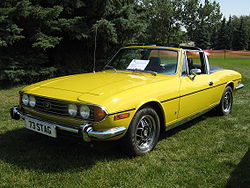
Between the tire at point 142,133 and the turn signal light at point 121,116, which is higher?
the turn signal light at point 121,116

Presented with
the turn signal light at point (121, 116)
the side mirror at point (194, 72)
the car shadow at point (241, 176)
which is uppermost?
the side mirror at point (194, 72)

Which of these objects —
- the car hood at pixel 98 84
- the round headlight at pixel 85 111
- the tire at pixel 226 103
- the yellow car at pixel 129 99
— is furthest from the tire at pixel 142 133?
the tire at pixel 226 103

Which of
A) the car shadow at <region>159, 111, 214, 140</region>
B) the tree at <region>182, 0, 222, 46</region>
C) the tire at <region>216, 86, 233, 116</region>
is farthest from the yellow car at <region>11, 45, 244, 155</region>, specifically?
the tree at <region>182, 0, 222, 46</region>

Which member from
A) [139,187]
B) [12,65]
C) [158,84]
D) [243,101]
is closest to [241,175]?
[139,187]

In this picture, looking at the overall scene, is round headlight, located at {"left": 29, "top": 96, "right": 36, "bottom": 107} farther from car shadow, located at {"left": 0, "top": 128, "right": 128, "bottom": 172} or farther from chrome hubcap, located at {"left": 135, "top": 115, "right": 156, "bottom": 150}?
chrome hubcap, located at {"left": 135, "top": 115, "right": 156, "bottom": 150}

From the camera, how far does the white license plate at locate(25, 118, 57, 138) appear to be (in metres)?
3.15

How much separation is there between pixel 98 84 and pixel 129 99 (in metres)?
0.58

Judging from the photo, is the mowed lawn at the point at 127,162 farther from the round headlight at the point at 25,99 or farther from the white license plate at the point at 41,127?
the round headlight at the point at 25,99

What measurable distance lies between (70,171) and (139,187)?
867mm

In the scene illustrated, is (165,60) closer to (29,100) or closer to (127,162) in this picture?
(127,162)

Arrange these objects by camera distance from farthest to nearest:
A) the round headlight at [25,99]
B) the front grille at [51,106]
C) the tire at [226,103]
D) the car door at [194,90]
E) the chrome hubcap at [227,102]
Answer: the chrome hubcap at [227,102] < the tire at [226,103] < the car door at [194,90] < the round headlight at [25,99] < the front grille at [51,106]

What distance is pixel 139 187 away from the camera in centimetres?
278

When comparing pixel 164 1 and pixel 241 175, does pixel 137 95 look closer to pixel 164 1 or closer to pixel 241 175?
pixel 241 175

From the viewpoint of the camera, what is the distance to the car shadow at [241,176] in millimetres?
2898
